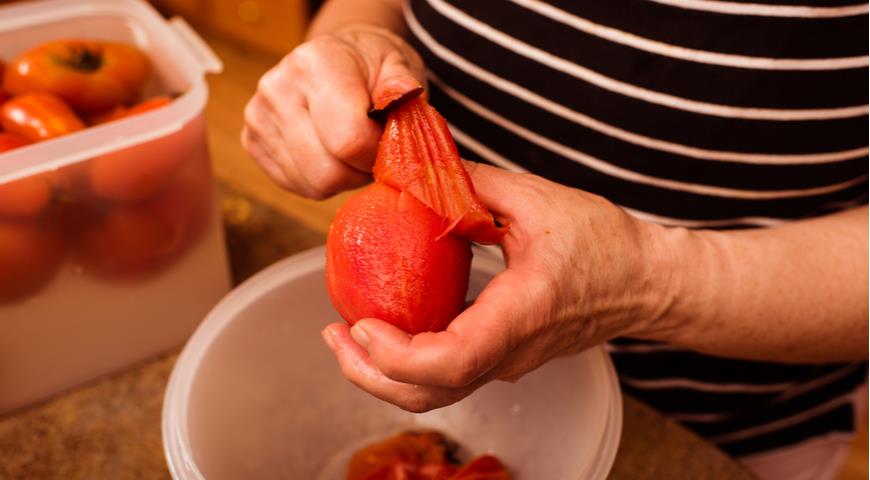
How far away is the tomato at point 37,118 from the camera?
0.73m

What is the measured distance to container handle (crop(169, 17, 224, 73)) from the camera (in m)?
0.78

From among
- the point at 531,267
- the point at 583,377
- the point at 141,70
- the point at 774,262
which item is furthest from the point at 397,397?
the point at 141,70

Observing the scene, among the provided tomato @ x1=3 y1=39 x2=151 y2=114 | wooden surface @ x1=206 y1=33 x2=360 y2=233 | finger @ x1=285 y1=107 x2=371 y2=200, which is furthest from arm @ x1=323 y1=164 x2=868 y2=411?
wooden surface @ x1=206 y1=33 x2=360 y2=233

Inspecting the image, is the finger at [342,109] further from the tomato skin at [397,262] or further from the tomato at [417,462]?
the tomato at [417,462]

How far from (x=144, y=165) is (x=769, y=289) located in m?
0.54

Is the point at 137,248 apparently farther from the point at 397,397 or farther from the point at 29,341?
the point at 397,397

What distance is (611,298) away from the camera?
56cm

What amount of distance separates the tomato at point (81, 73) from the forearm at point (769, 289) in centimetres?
58

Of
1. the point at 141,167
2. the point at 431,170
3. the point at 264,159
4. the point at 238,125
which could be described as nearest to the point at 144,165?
the point at 141,167

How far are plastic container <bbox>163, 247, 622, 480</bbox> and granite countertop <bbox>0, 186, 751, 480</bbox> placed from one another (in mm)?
80

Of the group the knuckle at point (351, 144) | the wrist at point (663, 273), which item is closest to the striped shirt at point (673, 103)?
the wrist at point (663, 273)

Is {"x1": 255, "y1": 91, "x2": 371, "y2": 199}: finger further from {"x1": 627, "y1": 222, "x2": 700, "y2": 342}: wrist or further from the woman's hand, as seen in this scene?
{"x1": 627, "y1": 222, "x2": 700, "y2": 342}: wrist

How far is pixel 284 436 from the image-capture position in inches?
28.1

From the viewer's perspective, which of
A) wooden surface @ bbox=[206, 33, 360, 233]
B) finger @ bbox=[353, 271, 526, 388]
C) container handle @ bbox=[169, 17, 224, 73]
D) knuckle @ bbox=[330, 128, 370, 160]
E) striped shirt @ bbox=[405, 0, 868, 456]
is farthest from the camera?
wooden surface @ bbox=[206, 33, 360, 233]
